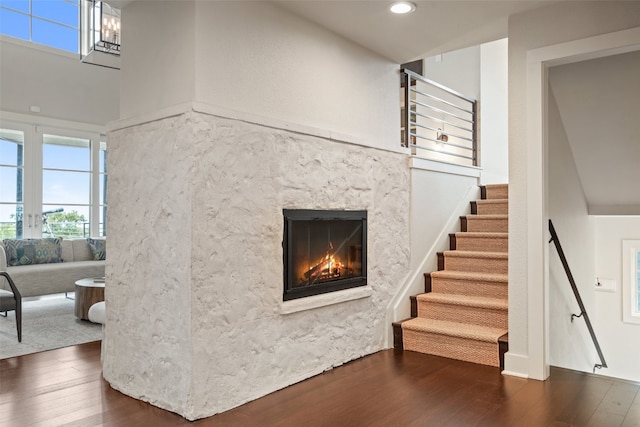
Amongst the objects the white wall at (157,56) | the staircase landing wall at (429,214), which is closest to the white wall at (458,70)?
the staircase landing wall at (429,214)

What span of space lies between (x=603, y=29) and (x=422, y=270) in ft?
7.88

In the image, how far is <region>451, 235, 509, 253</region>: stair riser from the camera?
4.56m

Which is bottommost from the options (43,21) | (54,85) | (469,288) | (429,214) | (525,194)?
(469,288)

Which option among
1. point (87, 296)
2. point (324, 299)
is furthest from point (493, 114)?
point (87, 296)

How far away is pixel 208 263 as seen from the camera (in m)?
2.66

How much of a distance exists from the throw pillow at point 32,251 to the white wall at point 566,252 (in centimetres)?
635

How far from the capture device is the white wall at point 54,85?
23.1 feet

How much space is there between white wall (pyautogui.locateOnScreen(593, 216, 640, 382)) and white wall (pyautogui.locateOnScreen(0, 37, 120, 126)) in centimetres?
755

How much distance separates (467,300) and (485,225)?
1.19 metres

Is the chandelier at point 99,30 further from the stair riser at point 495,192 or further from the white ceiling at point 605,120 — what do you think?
the stair riser at point 495,192

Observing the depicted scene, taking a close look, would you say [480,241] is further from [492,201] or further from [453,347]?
[453,347]

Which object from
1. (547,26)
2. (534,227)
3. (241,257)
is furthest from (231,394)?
(547,26)

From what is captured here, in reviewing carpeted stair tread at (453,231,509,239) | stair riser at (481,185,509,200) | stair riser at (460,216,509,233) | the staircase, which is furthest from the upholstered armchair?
stair riser at (481,185,509,200)

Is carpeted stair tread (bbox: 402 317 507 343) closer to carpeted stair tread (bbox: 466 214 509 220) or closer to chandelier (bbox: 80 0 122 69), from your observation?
carpeted stair tread (bbox: 466 214 509 220)
